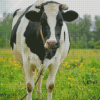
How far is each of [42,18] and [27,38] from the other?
555 millimetres

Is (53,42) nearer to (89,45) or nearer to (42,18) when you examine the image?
(42,18)

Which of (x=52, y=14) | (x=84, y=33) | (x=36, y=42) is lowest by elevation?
(x=84, y=33)

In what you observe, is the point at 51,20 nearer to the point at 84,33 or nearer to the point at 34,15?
the point at 34,15

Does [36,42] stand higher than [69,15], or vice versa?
[69,15]

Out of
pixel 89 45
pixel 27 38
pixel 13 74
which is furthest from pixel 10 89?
→ pixel 89 45

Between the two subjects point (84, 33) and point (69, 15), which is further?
point (84, 33)

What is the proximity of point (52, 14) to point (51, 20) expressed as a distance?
107 mm

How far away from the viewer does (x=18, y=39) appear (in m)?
3.23

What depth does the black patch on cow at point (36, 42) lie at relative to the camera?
2650mm

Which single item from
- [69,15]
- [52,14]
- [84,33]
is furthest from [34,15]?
[84,33]

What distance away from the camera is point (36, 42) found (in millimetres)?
2697

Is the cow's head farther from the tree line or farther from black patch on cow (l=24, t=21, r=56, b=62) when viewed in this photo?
the tree line

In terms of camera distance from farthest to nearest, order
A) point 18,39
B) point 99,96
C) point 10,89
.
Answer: point 10,89 < point 18,39 < point 99,96

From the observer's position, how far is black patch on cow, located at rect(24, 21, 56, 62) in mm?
2650
